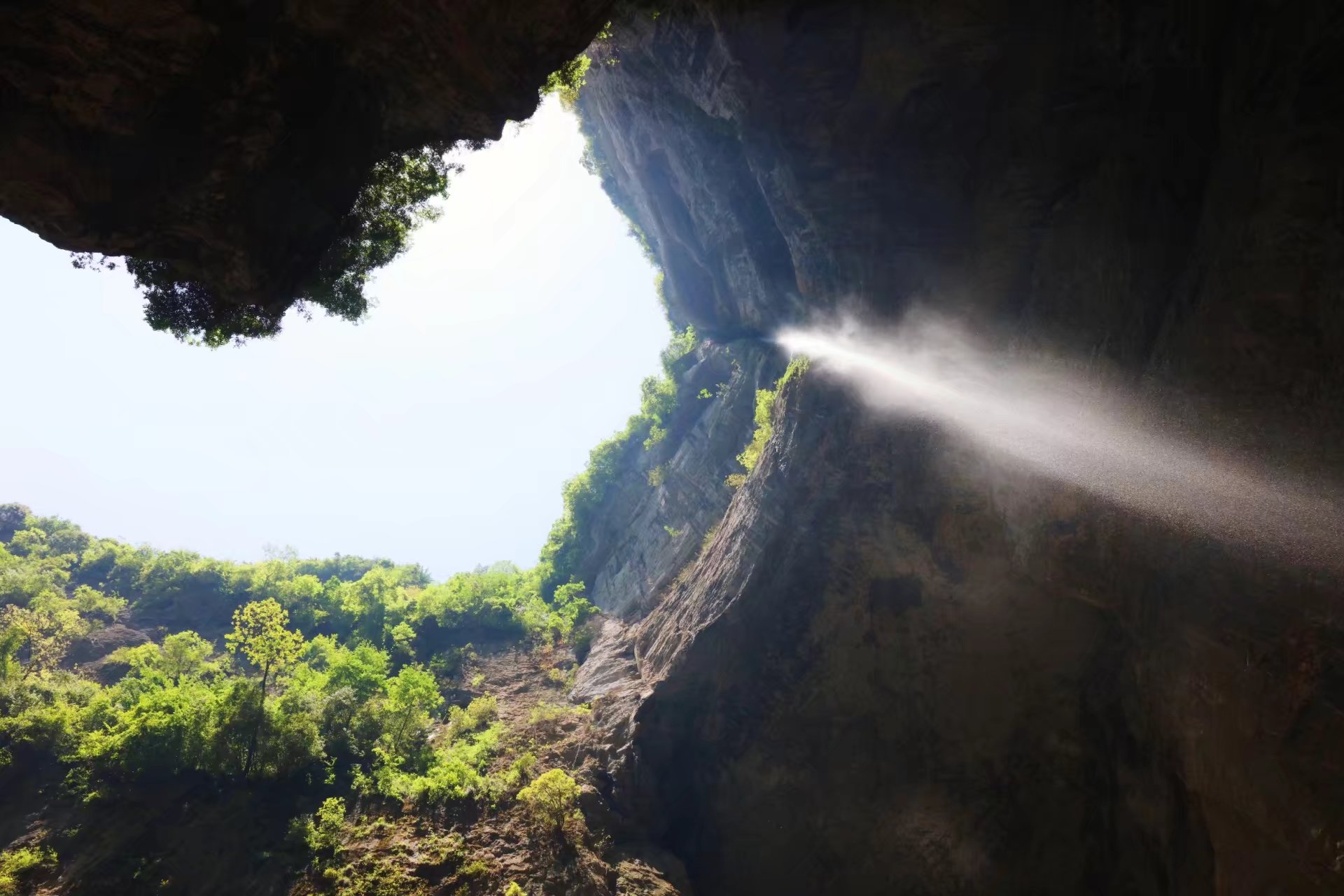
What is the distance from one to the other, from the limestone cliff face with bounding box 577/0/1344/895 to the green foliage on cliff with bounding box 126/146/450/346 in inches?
427

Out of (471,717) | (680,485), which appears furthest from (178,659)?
(680,485)

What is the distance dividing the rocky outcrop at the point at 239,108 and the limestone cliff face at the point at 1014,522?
9725 mm

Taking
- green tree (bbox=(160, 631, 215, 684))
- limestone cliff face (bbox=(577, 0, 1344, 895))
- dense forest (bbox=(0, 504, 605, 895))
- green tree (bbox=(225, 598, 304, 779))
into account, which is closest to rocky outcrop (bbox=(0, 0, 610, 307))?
limestone cliff face (bbox=(577, 0, 1344, 895))

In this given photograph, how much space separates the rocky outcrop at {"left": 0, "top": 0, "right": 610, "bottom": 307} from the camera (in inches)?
288

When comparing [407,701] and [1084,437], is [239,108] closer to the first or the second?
[1084,437]

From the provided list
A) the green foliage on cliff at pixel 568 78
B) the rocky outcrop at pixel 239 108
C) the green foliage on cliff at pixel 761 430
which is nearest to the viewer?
the rocky outcrop at pixel 239 108

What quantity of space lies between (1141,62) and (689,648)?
59.8ft

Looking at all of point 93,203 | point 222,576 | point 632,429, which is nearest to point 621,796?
point 93,203

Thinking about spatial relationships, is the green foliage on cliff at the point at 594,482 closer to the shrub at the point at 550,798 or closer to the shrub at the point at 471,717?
the shrub at the point at 471,717

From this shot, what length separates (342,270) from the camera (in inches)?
485

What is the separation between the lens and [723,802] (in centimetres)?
1653

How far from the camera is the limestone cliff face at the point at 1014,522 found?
27.6 ft

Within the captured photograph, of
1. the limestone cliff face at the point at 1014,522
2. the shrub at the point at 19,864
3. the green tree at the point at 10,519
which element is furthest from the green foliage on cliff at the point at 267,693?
the green tree at the point at 10,519

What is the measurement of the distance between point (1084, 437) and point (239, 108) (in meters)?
17.0
